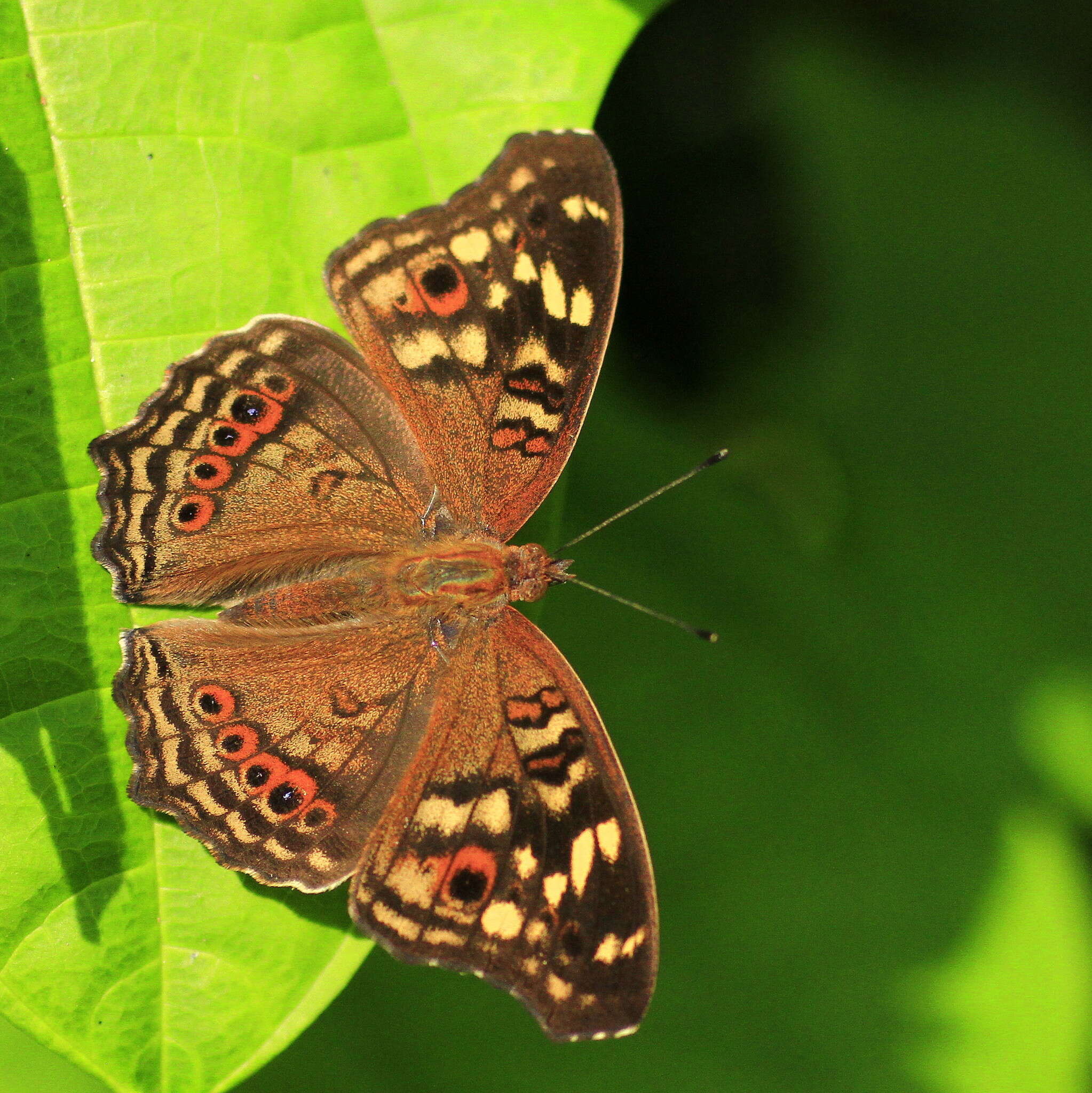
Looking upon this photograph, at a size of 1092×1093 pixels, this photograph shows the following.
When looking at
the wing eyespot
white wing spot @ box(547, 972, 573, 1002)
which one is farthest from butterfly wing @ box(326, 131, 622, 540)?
white wing spot @ box(547, 972, 573, 1002)

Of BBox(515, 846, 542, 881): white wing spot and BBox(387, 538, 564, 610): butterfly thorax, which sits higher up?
BBox(387, 538, 564, 610): butterfly thorax

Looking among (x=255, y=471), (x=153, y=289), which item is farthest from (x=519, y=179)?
(x=255, y=471)

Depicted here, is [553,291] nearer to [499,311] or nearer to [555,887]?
[499,311]

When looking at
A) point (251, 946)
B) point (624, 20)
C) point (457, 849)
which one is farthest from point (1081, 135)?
point (251, 946)

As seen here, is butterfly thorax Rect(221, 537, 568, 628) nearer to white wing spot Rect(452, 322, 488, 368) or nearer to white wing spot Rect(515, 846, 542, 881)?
white wing spot Rect(452, 322, 488, 368)

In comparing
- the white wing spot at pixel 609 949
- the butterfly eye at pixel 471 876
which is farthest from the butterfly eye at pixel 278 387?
the white wing spot at pixel 609 949

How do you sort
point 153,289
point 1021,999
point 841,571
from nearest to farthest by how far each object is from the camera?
point 153,289
point 1021,999
point 841,571
